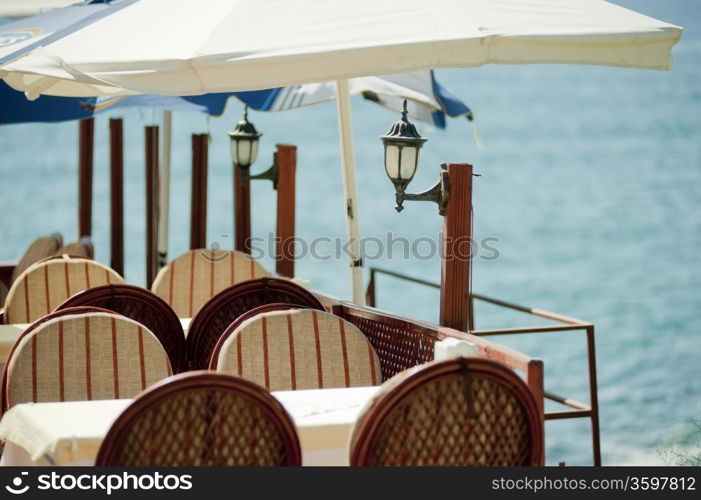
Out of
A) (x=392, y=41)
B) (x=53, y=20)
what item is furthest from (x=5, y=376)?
(x=53, y=20)

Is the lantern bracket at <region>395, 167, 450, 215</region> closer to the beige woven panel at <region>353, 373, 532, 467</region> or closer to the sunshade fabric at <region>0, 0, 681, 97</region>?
the sunshade fabric at <region>0, 0, 681, 97</region>

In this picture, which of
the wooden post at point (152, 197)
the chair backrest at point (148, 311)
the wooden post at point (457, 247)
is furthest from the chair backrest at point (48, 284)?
the wooden post at point (152, 197)

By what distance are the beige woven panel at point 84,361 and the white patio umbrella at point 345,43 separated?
2.71ft

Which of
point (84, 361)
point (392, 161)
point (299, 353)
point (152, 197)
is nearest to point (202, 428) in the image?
point (84, 361)

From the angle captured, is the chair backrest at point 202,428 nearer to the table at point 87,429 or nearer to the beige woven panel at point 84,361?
the table at point 87,429

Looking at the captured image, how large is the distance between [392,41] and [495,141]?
3911 centimetres

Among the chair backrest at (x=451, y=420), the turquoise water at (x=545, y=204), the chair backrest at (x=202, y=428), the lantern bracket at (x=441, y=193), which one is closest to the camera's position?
the chair backrest at (x=202, y=428)

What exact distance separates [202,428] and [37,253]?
16.0 ft

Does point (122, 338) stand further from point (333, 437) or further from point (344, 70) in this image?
point (344, 70)

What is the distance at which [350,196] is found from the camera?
5445 millimetres

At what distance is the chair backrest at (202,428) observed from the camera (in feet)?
8.36

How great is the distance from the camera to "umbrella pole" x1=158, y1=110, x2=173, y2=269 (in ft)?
23.7

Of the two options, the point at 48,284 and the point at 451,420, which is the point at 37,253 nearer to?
Answer: the point at 48,284

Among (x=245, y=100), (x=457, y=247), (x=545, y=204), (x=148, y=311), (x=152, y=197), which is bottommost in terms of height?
(x=545, y=204)
